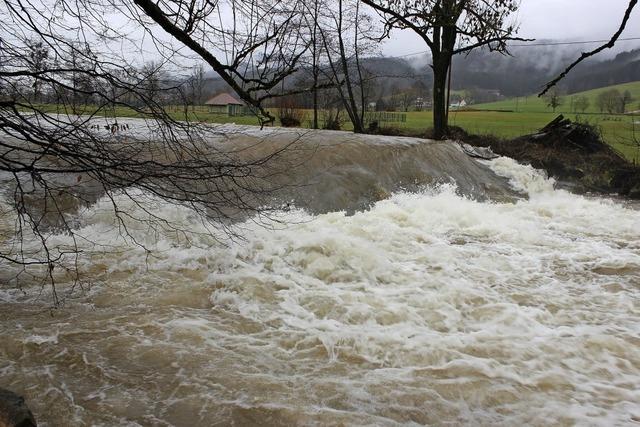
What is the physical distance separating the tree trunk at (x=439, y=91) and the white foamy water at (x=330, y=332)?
10119 millimetres

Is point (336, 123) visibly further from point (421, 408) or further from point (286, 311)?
point (421, 408)

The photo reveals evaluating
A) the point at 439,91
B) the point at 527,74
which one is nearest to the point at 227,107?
the point at 439,91

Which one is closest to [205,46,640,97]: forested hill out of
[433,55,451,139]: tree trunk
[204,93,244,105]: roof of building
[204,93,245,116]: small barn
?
[204,93,244,105]: roof of building

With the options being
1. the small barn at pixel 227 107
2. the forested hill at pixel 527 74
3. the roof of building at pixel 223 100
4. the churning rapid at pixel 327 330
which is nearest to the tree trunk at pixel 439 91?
the churning rapid at pixel 327 330

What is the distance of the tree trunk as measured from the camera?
17.3 m

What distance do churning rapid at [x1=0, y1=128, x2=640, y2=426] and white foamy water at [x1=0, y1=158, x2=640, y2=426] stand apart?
2cm

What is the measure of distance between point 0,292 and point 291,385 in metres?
3.76

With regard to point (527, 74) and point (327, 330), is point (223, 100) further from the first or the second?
point (527, 74)

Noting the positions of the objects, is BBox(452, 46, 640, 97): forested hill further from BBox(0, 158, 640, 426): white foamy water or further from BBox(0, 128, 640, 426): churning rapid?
BBox(0, 128, 640, 426): churning rapid

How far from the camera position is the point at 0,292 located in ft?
18.9

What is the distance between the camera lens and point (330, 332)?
5.11 meters

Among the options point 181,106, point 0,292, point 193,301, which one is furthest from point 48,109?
point 0,292

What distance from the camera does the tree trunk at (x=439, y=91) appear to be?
1727cm

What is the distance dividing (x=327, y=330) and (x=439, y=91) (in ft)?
47.1
